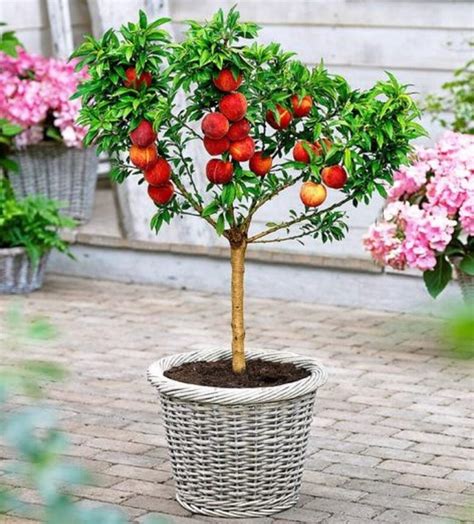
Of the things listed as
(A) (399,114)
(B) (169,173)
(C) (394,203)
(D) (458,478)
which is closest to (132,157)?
(B) (169,173)

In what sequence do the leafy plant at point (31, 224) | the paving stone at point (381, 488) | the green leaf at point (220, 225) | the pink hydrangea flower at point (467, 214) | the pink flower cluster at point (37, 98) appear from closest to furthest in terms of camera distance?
the green leaf at point (220, 225) < the paving stone at point (381, 488) < the pink hydrangea flower at point (467, 214) < the leafy plant at point (31, 224) < the pink flower cluster at point (37, 98)

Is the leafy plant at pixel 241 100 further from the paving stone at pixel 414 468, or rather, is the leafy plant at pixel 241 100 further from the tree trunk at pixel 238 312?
the paving stone at pixel 414 468

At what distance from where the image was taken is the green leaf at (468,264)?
486 centimetres

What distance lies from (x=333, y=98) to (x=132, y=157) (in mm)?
545

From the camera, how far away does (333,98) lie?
3.20 metres

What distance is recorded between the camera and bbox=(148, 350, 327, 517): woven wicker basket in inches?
122

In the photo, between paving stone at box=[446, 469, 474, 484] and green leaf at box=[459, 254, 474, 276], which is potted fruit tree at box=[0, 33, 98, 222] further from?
paving stone at box=[446, 469, 474, 484]

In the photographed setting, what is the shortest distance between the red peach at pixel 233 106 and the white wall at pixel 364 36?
10.6 ft

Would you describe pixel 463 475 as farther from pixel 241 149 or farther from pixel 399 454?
pixel 241 149

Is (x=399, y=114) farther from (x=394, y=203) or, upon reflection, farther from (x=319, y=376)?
(x=394, y=203)

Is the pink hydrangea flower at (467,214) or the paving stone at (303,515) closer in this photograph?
the paving stone at (303,515)

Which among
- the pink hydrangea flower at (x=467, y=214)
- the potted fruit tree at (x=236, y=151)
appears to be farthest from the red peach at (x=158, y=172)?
the pink hydrangea flower at (x=467, y=214)

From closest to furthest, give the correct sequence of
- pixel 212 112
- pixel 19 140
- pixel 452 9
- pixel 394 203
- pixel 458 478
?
pixel 212 112, pixel 458 478, pixel 394 203, pixel 452 9, pixel 19 140

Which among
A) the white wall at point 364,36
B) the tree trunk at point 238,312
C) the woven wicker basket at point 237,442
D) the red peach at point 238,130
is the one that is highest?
the white wall at point 364,36
